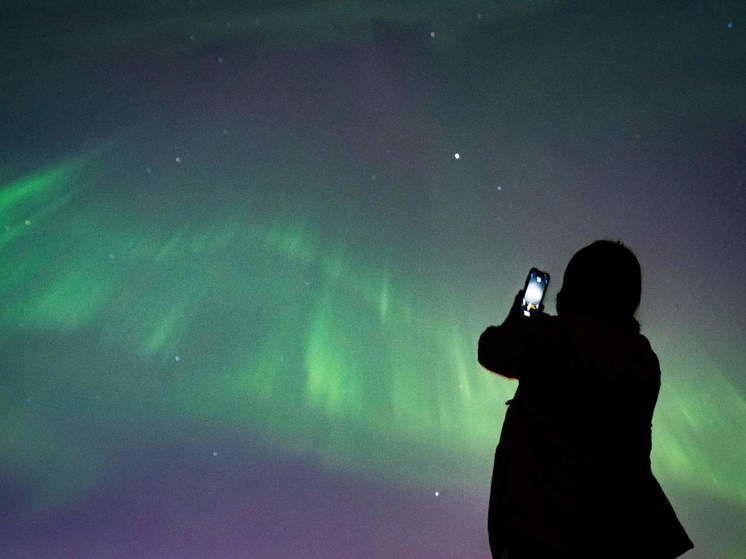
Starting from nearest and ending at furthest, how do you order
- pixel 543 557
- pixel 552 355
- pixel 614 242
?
pixel 543 557 → pixel 552 355 → pixel 614 242

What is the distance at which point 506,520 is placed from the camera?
1382mm

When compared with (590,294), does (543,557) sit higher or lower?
lower

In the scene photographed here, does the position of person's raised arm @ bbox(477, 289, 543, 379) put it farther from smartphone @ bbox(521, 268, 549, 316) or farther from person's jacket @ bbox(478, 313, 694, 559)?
smartphone @ bbox(521, 268, 549, 316)

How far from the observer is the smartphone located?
1752 millimetres

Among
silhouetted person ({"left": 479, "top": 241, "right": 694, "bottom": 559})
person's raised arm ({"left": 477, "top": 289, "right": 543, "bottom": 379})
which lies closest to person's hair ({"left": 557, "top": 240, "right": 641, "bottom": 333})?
silhouetted person ({"left": 479, "top": 241, "right": 694, "bottom": 559})

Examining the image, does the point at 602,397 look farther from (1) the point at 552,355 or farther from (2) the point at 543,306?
(2) the point at 543,306

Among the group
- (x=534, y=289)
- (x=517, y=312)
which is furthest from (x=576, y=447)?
(x=534, y=289)

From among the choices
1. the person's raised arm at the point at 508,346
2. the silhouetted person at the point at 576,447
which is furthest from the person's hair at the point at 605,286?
the person's raised arm at the point at 508,346

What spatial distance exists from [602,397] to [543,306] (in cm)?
42

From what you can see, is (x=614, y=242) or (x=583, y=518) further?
(x=614, y=242)

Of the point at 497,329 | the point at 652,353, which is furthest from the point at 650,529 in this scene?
the point at 497,329

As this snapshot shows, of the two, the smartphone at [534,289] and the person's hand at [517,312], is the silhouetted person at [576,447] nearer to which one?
the person's hand at [517,312]

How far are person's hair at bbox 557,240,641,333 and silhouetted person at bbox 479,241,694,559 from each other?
50mm

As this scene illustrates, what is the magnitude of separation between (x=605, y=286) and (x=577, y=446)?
Result: 1.52ft
